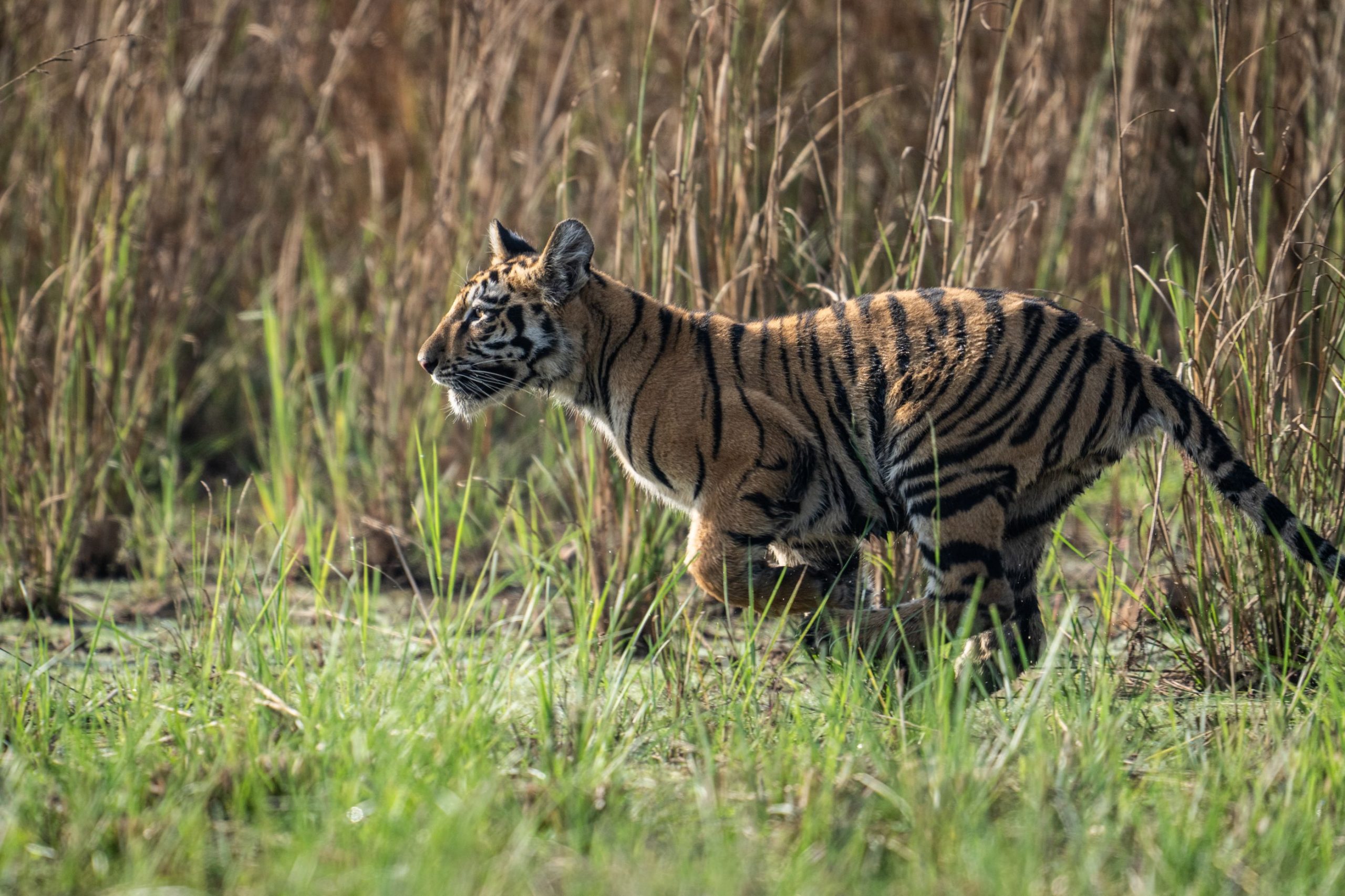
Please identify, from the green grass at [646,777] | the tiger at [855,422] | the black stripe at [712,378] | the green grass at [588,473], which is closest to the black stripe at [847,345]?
the tiger at [855,422]

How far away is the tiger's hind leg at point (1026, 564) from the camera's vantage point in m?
3.61

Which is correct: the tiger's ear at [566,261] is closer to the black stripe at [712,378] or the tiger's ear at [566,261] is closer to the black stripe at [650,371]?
the black stripe at [650,371]

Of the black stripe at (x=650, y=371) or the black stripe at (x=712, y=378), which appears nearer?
the black stripe at (x=712, y=378)

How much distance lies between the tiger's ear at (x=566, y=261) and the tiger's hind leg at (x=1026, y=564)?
129 cm

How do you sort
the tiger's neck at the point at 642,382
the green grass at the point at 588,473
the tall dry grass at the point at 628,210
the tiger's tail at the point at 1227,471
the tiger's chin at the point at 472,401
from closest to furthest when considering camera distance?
the green grass at the point at 588,473
the tiger's tail at the point at 1227,471
the tiger's neck at the point at 642,382
the tall dry grass at the point at 628,210
the tiger's chin at the point at 472,401

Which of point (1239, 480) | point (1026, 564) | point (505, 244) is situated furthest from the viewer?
point (505, 244)

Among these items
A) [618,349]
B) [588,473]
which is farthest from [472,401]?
[588,473]

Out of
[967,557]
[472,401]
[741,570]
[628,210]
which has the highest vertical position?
[628,210]

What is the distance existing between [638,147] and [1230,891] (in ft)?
8.56

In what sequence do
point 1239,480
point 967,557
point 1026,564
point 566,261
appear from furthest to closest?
point 566,261 < point 1026,564 < point 967,557 < point 1239,480

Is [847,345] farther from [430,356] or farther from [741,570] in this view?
[430,356]

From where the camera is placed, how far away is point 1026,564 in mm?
3768

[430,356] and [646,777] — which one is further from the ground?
[430,356]

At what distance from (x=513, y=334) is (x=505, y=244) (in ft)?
1.25
